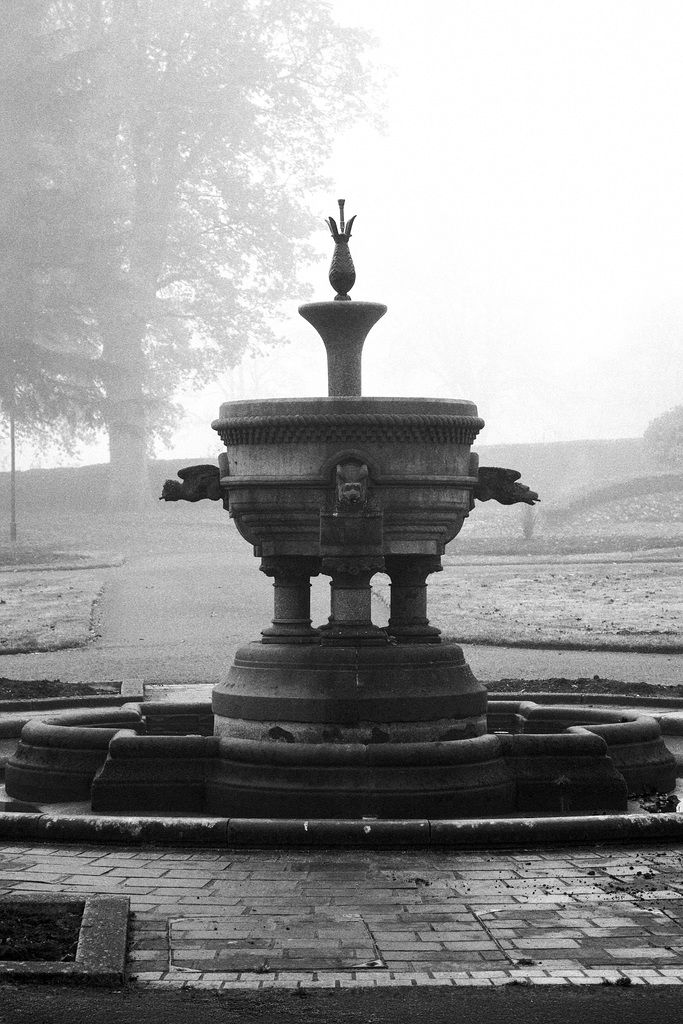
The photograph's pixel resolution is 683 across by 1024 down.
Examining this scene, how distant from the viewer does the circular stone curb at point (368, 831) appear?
6.99 metres

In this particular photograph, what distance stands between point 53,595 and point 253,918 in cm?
2125

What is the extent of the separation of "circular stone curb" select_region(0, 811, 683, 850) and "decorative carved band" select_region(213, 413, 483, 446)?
229cm

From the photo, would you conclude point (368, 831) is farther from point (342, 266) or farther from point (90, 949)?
point (342, 266)

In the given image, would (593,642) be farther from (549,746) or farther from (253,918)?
(253,918)

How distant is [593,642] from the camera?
19.4 meters

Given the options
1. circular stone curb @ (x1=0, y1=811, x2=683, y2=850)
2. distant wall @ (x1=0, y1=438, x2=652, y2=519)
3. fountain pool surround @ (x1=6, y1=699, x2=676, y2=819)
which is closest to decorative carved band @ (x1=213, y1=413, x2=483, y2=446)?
fountain pool surround @ (x1=6, y1=699, x2=676, y2=819)


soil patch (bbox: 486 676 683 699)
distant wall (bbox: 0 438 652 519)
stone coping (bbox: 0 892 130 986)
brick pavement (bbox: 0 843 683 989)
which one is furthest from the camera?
distant wall (bbox: 0 438 652 519)

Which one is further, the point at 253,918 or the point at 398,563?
the point at 398,563

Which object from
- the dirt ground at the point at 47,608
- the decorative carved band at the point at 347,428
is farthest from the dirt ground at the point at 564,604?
the decorative carved band at the point at 347,428

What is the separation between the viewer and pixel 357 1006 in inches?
180

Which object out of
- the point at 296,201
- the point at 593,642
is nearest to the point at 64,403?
the point at 296,201

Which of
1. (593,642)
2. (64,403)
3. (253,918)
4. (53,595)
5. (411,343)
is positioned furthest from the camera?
(411,343)

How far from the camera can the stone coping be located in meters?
4.83

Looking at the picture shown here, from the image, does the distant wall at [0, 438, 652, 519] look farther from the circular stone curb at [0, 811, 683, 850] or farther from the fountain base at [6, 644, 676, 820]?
the circular stone curb at [0, 811, 683, 850]
